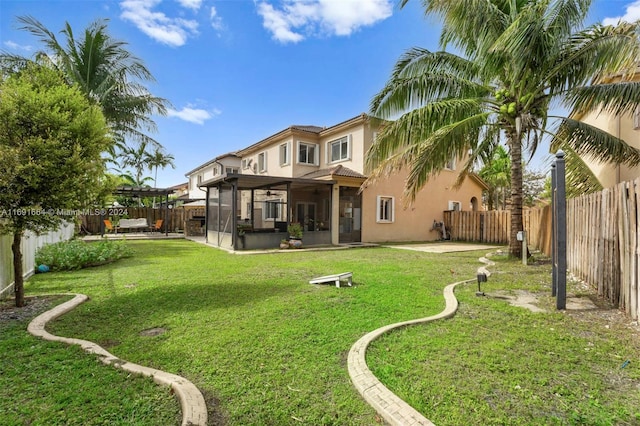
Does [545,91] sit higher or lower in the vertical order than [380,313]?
higher

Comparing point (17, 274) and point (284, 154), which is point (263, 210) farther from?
point (17, 274)

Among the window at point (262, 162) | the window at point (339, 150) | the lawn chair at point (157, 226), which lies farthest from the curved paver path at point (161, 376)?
the lawn chair at point (157, 226)

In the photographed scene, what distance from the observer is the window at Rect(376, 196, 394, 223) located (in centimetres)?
1771

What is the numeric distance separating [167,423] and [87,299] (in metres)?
4.55

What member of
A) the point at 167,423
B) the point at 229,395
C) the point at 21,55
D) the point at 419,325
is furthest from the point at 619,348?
the point at 21,55

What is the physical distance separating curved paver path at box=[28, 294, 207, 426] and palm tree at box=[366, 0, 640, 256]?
787 centimetres

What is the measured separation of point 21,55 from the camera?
1352 cm

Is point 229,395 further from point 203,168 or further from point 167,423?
point 203,168

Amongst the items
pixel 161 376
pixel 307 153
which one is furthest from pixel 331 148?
pixel 161 376

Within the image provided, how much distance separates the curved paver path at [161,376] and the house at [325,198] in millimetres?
9499

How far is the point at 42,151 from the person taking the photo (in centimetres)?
464

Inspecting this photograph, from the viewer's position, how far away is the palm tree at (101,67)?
13289 millimetres

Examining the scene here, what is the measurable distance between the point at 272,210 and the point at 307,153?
4.07 metres

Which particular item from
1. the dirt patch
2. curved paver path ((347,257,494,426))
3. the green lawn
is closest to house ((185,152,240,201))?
the dirt patch
